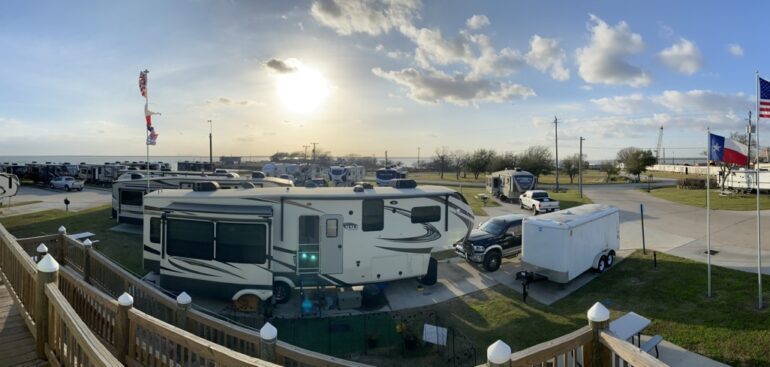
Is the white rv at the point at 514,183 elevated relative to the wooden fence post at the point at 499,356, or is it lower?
elevated

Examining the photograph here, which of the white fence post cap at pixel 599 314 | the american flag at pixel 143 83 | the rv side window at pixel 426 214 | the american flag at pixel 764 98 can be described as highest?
the american flag at pixel 143 83

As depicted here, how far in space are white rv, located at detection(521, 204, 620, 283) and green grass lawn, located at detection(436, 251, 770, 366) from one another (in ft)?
1.98

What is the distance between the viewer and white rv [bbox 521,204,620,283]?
441 inches

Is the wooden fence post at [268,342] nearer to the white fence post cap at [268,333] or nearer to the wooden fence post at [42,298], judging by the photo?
the white fence post cap at [268,333]

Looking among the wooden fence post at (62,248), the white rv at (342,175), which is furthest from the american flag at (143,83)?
the white rv at (342,175)

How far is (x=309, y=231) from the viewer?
36.1 feet

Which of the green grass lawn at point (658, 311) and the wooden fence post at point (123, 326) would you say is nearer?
the wooden fence post at point (123, 326)

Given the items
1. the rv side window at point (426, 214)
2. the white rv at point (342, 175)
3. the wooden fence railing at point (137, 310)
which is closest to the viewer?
the wooden fence railing at point (137, 310)

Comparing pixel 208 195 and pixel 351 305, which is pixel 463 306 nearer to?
pixel 351 305

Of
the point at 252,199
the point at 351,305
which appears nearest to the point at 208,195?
the point at 252,199

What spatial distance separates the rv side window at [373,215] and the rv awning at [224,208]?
8.13 ft

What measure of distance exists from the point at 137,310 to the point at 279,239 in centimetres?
579

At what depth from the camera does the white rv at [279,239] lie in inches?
411

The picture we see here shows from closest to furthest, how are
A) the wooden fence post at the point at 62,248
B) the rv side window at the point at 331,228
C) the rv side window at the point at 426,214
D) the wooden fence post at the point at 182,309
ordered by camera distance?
the wooden fence post at the point at 182,309 < the wooden fence post at the point at 62,248 < the rv side window at the point at 331,228 < the rv side window at the point at 426,214
